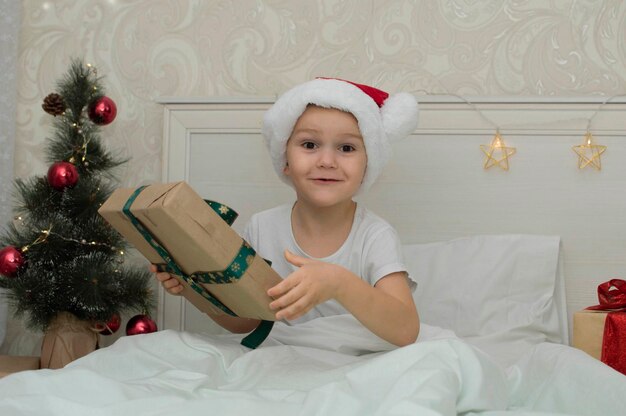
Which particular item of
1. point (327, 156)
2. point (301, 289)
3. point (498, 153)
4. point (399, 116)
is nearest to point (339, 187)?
point (327, 156)

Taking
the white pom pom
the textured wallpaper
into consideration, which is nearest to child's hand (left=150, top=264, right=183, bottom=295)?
the white pom pom

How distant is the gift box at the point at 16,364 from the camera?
5.30 feet

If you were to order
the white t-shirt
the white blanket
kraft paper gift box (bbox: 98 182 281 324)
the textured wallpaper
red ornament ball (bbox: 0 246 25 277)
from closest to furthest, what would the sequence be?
the white blanket, kraft paper gift box (bbox: 98 182 281 324), the white t-shirt, red ornament ball (bbox: 0 246 25 277), the textured wallpaper

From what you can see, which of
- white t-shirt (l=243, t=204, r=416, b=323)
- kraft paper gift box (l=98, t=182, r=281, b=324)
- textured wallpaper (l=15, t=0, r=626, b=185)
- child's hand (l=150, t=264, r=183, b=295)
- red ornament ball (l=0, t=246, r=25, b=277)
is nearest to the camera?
kraft paper gift box (l=98, t=182, r=281, b=324)

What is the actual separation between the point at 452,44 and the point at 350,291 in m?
0.90

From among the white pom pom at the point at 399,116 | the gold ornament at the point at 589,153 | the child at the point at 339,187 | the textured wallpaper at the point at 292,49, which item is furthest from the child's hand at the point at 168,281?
the gold ornament at the point at 589,153

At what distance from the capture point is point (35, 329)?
162 cm

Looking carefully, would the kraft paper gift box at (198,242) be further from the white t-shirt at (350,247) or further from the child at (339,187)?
the white t-shirt at (350,247)

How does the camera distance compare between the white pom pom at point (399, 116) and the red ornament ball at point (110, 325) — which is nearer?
the white pom pom at point (399, 116)

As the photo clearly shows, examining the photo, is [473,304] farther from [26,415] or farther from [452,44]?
[26,415]

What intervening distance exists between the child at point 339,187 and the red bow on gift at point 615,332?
0.38 m

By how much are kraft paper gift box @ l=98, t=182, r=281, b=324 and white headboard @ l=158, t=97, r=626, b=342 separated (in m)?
0.69

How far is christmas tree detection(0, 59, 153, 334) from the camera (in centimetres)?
155

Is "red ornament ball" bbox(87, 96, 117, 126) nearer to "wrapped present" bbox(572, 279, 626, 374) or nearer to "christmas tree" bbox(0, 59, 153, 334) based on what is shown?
"christmas tree" bbox(0, 59, 153, 334)
